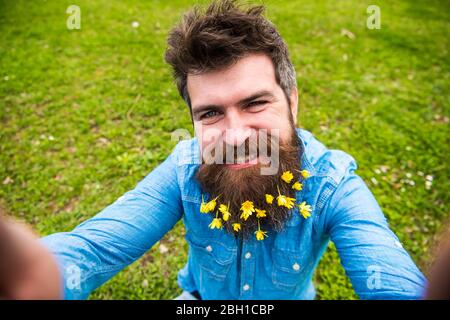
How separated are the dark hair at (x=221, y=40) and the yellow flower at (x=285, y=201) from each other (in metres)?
0.69

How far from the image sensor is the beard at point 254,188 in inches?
66.0

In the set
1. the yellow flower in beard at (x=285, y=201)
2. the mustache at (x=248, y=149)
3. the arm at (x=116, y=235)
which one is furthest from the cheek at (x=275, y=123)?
the arm at (x=116, y=235)

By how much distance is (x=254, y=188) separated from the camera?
65.7 inches

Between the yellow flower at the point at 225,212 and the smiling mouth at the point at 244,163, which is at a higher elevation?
the smiling mouth at the point at 244,163

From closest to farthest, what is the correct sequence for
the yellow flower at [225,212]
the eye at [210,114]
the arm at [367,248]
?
1. the arm at [367,248]
2. the yellow flower at [225,212]
3. the eye at [210,114]

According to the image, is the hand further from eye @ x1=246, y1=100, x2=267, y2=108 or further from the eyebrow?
eye @ x1=246, y1=100, x2=267, y2=108

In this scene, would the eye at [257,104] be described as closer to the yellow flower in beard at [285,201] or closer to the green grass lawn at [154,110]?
the yellow flower in beard at [285,201]

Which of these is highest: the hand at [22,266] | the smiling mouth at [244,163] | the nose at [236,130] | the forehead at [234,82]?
the forehead at [234,82]

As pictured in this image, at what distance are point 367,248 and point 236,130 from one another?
905 mm

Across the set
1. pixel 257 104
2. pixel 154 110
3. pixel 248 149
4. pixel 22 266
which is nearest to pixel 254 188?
pixel 248 149

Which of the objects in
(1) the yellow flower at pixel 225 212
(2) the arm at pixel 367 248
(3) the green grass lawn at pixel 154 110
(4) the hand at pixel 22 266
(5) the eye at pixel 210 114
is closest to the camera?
(4) the hand at pixel 22 266

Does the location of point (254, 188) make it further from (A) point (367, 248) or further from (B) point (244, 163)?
(A) point (367, 248)

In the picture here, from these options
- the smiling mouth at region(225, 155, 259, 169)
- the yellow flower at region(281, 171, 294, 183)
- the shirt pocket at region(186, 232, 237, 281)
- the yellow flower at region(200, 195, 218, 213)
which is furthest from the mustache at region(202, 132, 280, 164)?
the shirt pocket at region(186, 232, 237, 281)
